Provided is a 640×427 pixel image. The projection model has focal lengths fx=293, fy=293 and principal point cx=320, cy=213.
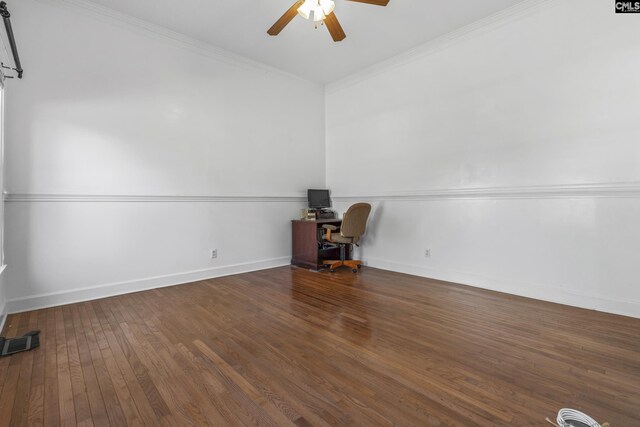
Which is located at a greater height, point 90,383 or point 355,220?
point 355,220

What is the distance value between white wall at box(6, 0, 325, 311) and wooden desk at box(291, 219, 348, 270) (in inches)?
9.6

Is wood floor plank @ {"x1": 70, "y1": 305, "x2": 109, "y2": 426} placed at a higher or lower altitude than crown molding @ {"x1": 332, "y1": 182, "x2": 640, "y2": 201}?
lower

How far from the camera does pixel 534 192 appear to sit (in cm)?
300

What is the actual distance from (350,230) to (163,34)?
3355 mm

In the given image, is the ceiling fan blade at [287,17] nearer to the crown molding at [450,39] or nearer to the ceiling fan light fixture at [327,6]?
the ceiling fan light fixture at [327,6]

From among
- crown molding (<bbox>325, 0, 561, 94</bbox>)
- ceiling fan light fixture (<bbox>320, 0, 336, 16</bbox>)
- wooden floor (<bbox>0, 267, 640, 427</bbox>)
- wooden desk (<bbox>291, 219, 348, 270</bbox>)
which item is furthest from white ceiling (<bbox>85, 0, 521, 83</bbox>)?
wooden floor (<bbox>0, 267, 640, 427</bbox>)

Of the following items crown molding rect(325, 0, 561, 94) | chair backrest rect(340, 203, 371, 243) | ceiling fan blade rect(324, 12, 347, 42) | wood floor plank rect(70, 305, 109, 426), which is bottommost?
wood floor plank rect(70, 305, 109, 426)

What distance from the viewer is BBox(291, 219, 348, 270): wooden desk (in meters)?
4.30

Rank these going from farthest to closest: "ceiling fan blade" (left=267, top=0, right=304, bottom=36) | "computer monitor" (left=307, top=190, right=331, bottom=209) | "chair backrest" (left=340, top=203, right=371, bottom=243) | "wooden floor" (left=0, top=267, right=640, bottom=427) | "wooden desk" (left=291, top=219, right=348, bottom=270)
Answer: "computer monitor" (left=307, top=190, right=331, bottom=209) < "wooden desk" (left=291, top=219, right=348, bottom=270) < "chair backrest" (left=340, top=203, right=371, bottom=243) < "ceiling fan blade" (left=267, top=0, right=304, bottom=36) < "wooden floor" (left=0, top=267, right=640, bottom=427)

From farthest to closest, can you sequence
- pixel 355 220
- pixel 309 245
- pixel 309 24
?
pixel 309 245 < pixel 355 220 < pixel 309 24

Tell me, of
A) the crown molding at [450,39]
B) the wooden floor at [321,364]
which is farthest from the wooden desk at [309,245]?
the crown molding at [450,39]

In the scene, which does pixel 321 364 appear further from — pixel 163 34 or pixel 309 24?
pixel 163 34
